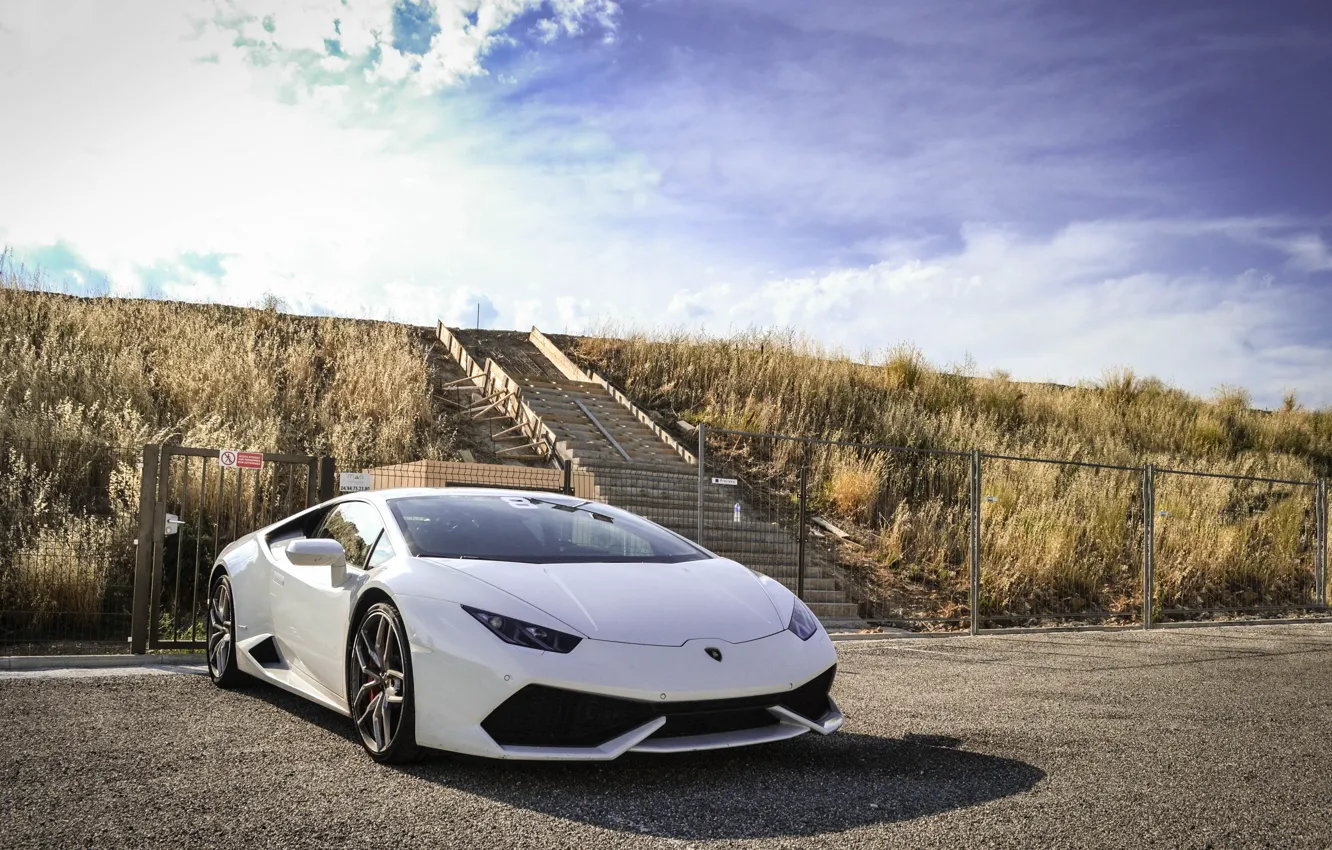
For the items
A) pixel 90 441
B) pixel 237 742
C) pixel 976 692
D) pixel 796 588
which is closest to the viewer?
pixel 237 742

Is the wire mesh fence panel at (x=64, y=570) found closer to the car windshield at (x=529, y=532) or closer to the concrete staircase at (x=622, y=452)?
the car windshield at (x=529, y=532)

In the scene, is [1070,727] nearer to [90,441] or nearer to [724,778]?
[724,778]

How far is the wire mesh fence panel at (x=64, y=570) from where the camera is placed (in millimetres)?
9711

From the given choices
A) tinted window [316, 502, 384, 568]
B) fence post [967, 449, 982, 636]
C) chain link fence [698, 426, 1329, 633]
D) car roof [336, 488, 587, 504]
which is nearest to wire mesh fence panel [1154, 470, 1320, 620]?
chain link fence [698, 426, 1329, 633]

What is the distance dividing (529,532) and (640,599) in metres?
0.94

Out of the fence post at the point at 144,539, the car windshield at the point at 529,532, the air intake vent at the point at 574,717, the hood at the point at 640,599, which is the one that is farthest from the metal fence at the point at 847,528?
the air intake vent at the point at 574,717

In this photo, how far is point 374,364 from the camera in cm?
2095

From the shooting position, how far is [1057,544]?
49.4ft

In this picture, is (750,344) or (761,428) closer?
(761,428)

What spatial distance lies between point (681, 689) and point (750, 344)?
22056 millimetres

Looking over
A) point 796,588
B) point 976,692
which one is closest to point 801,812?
point 976,692

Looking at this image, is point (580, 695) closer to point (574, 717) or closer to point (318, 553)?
point (574, 717)

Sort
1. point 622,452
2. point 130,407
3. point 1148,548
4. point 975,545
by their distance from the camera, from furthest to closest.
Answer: point 622,452, point 130,407, point 1148,548, point 975,545

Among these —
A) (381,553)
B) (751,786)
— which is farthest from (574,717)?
(381,553)
